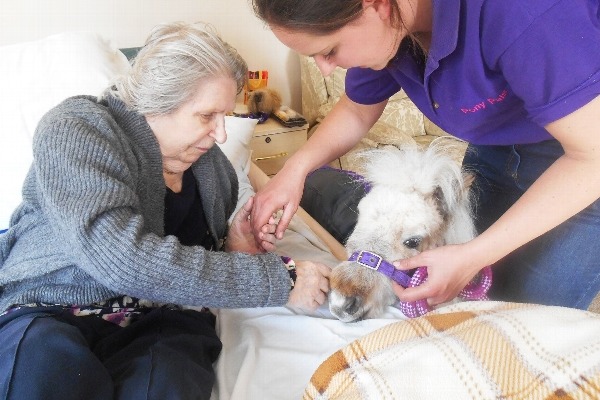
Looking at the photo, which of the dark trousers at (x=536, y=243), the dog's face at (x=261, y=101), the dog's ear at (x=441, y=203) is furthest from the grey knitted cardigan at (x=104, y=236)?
the dog's face at (x=261, y=101)

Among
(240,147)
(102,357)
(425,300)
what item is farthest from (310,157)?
(240,147)

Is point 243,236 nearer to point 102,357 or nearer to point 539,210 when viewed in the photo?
point 102,357

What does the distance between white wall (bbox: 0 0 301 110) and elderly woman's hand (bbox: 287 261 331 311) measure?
2014mm

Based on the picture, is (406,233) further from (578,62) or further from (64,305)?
(64,305)

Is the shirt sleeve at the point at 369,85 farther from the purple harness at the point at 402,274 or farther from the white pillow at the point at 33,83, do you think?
the white pillow at the point at 33,83

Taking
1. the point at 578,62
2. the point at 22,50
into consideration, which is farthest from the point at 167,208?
the point at 22,50

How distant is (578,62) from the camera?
2.44ft

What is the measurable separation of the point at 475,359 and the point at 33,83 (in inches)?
71.9

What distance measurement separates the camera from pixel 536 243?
1.28 metres

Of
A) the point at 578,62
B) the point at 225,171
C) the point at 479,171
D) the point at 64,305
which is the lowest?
the point at 64,305

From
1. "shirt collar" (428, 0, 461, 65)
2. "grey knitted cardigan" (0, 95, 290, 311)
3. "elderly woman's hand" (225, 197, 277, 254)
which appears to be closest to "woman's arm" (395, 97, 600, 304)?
"shirt collar" (428, 0, 461, 65)

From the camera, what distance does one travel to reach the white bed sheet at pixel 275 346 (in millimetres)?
1066

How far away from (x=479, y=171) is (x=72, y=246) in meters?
1.08

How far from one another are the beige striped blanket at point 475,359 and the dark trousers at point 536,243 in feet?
1.45
